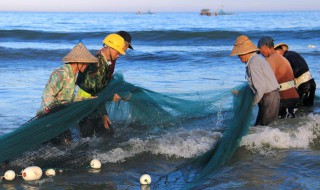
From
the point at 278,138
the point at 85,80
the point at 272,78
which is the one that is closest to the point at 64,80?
the point at 85,80

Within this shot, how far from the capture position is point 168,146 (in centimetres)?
688

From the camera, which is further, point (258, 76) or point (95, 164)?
point (258, 76)

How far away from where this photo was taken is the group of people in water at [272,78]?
259 inches

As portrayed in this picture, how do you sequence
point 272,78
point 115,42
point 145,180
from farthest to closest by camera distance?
point 272,78
point 115,42
point 145,180

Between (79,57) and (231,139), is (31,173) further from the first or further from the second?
(231,139)

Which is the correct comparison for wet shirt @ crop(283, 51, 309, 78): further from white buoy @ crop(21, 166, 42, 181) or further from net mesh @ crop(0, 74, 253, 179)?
white buoy @ crop(21, 166, 42, 181)

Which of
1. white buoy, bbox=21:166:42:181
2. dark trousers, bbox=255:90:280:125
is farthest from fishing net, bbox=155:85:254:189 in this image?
white buoy, bbox=21:166:42:181

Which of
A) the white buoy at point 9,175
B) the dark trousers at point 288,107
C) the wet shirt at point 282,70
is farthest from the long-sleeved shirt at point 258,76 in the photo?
the white buoy at point 9,175

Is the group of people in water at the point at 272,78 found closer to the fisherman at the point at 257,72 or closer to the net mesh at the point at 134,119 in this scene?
the fisherman at the point at 257,72

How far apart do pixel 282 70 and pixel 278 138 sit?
1.06 m

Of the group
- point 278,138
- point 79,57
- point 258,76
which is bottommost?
point 278,138

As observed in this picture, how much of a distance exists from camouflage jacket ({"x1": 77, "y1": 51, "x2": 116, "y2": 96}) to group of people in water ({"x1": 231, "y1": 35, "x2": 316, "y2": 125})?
1654mm

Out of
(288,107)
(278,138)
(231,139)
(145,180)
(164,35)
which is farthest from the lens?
(164,35)

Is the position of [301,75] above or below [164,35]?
above
